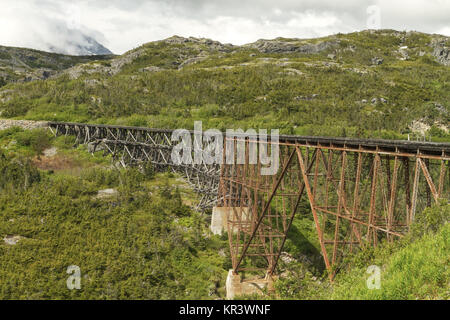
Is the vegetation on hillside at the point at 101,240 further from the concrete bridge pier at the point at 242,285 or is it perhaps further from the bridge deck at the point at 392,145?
the bridge deck at the point at 392,145

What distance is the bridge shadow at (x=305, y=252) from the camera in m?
31.7

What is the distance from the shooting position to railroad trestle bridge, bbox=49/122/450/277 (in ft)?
39.8

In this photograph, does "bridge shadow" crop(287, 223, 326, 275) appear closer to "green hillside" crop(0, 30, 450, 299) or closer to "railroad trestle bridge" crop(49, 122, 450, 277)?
"green hillside" crop(0, 30, 450, 299)

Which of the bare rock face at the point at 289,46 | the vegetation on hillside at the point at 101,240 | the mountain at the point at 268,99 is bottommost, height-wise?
the vegetation on hillside at the point at 101,240

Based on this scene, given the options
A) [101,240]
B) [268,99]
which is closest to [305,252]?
[101,240]

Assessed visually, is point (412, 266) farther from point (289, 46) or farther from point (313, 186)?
point (289, 46)

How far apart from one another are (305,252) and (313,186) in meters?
11.2

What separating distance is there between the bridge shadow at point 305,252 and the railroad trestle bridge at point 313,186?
54.2 inches

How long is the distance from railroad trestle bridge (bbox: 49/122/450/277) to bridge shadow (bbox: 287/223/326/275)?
138 centimetres

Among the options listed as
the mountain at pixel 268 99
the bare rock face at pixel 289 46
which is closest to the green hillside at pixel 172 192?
the mountain at pixel 268 99

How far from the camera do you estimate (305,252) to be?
33.8 metres

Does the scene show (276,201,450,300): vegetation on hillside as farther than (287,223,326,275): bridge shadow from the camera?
No

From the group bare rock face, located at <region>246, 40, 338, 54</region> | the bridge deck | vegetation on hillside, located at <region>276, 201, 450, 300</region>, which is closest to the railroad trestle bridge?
the bridge deck
